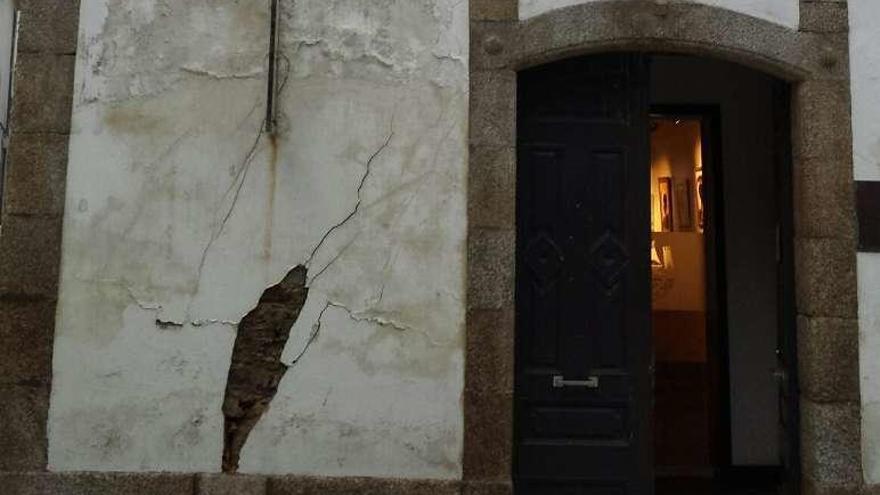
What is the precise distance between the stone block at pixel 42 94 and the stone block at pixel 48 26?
0.20 ft

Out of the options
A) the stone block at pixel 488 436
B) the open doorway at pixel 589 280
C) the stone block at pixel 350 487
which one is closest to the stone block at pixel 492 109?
the open doorway at pixel 589 280

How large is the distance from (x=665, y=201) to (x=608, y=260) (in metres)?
2.75

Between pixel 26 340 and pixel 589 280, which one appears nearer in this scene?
pixel 26 340

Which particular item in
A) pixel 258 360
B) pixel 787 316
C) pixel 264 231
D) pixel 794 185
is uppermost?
pixel 794 185

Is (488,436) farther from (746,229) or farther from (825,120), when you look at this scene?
(746,229)

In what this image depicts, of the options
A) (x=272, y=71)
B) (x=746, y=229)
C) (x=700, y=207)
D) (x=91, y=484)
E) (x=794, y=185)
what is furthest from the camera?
(x=700, y=207)

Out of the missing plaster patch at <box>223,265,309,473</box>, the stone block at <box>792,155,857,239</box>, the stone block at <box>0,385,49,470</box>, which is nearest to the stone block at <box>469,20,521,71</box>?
the missing plaster patch at <box>223,265,309,473</box>

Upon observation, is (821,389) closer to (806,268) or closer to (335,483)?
(806,268)

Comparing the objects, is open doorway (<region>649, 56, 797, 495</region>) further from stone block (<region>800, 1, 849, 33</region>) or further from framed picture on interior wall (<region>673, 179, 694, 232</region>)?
stone block (<region>800, 1, 849, 33</region>)

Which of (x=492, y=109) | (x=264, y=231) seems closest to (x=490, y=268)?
(x=492, y=109)

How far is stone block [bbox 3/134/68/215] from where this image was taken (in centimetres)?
473

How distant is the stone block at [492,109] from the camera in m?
4.87

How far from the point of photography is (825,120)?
496cm

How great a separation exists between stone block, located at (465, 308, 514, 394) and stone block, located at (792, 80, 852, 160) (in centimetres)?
226
